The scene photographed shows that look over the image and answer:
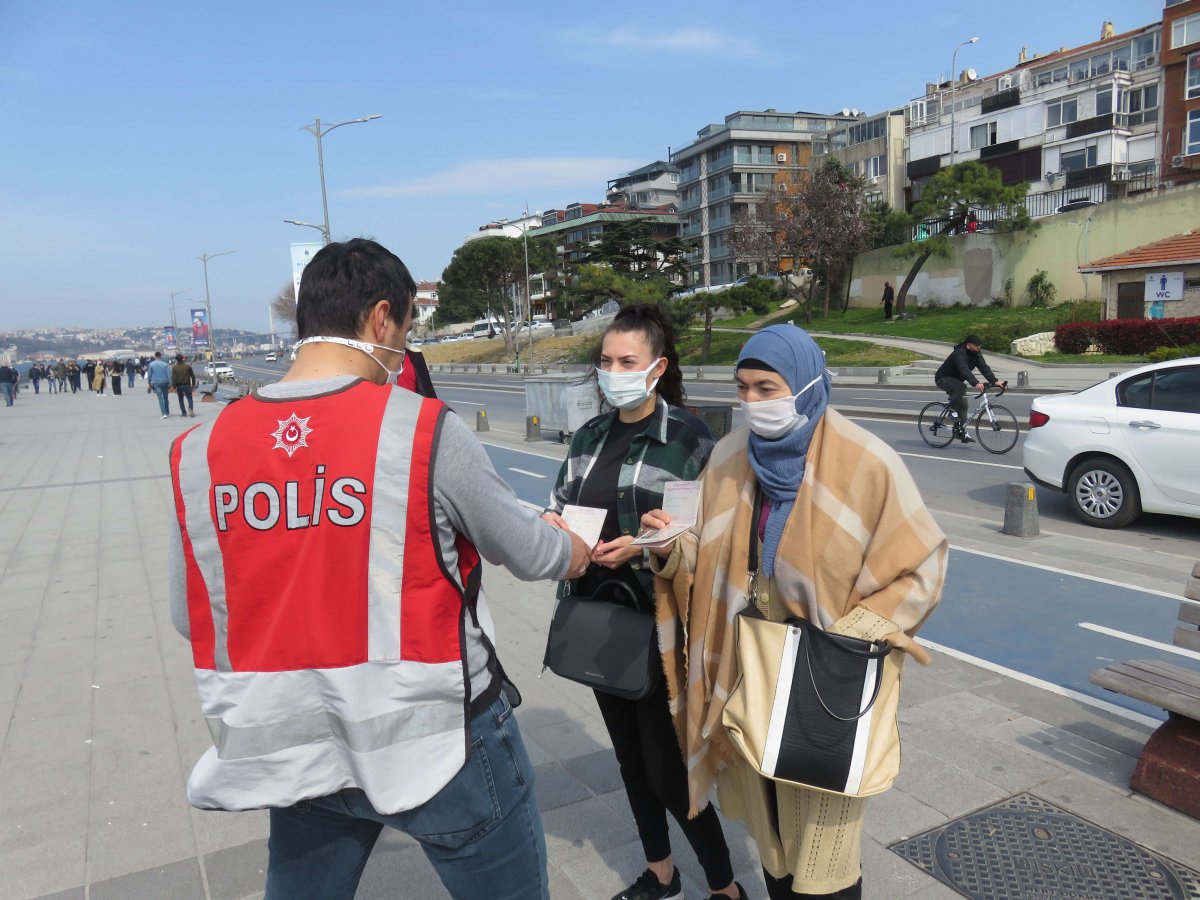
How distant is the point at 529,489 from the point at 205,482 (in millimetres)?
9469

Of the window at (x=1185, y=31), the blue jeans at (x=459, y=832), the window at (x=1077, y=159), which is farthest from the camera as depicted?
the window at (x=1077, y=159)

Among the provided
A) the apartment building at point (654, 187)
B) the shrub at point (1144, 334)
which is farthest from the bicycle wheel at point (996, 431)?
the apartment building at point (654, 187)

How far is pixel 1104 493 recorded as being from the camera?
835 centimetres

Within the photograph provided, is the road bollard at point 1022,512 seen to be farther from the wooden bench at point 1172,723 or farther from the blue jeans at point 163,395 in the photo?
the blue jeans at point 163,395

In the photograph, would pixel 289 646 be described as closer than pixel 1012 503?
Yes

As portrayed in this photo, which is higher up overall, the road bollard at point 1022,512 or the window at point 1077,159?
the window at point 1077,159

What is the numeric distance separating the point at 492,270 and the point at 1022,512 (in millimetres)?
58910

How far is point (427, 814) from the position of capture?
1.77 meters

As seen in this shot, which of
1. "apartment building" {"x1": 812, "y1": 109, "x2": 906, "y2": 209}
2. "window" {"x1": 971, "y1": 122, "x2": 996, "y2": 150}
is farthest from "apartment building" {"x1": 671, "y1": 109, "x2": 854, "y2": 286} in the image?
"window" {"x1": 971, "y1": 122, "x2": 996, "y2": 150}

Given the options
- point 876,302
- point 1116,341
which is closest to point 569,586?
point 1116,341

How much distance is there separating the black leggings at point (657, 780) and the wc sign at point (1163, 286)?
29.2m

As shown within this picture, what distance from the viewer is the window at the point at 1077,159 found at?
43281 millimetres

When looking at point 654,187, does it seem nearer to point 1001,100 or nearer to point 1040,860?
point 1001,100

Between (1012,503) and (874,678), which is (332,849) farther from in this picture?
(1012,503)
